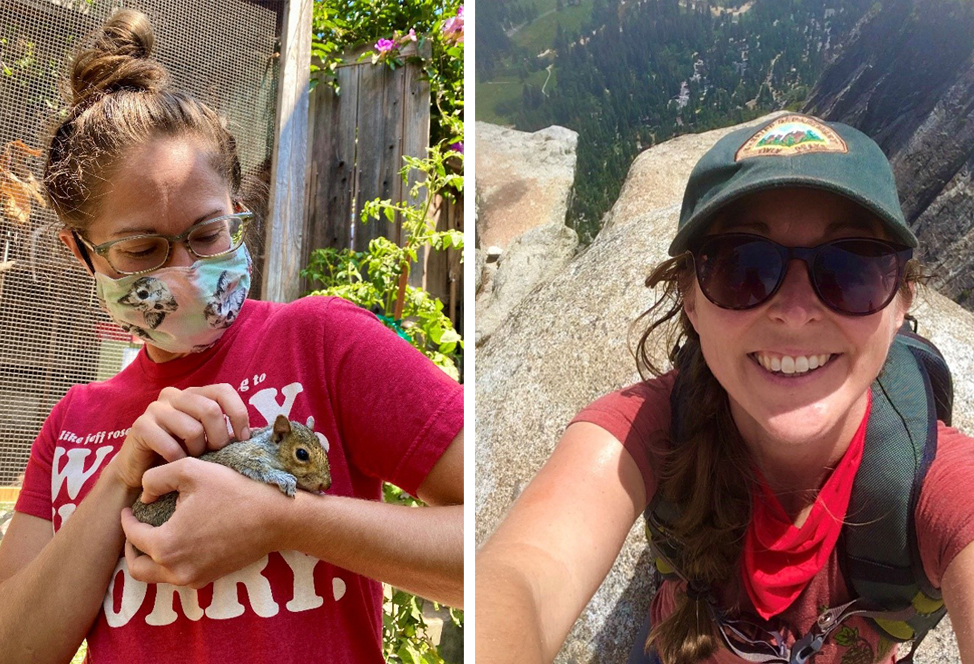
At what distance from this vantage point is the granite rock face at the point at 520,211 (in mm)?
592

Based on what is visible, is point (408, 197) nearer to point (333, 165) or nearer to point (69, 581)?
point (333, 165)

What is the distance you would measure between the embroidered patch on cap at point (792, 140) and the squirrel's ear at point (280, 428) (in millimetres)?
360

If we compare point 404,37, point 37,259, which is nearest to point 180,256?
point 37,259

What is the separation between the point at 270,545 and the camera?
0.49m

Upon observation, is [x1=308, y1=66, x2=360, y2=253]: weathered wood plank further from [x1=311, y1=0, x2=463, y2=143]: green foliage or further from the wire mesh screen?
the wire mesh screen

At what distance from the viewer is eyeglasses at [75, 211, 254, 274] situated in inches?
21.6

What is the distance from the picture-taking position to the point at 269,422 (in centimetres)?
56

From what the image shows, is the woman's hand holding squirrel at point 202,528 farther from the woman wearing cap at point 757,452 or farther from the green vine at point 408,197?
the green vine at point 408,197

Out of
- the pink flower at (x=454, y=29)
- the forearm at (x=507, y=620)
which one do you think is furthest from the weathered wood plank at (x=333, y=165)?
the forearm at (x=507, y=620)

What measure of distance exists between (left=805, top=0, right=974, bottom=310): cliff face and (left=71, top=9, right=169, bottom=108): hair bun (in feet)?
1.74

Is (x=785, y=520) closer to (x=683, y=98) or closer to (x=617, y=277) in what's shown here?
(x=617, y=277)

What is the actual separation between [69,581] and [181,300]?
0.22 meters

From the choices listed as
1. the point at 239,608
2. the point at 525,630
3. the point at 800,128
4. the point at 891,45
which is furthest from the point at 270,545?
the point at 891,45

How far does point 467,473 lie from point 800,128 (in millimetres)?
323
